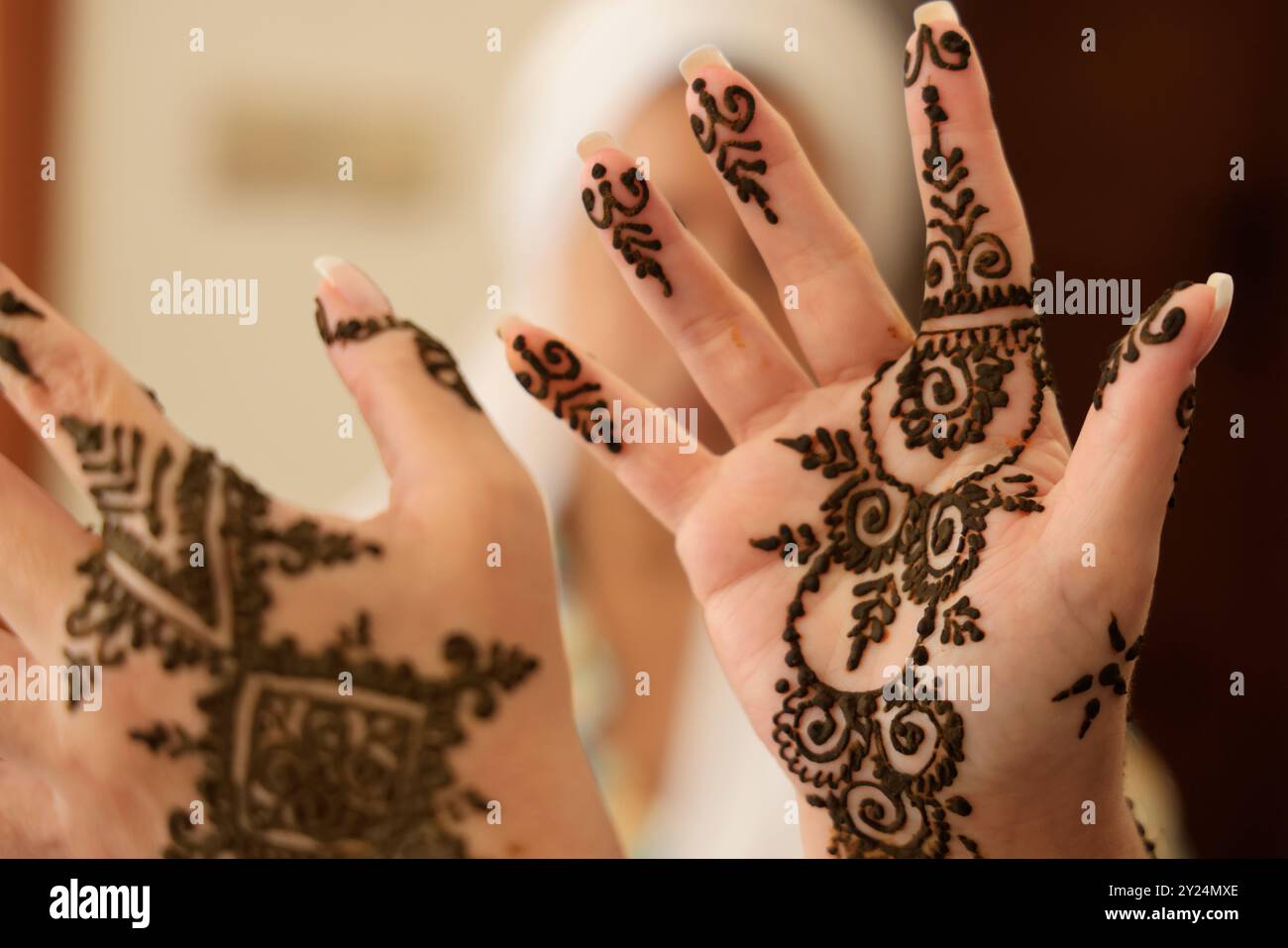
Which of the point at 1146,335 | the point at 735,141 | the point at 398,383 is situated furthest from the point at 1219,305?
the point at 398,383

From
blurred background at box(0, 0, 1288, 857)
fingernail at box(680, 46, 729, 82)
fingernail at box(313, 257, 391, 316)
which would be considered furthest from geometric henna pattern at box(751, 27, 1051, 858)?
blurred background at box(0, 0, 1288, 857)

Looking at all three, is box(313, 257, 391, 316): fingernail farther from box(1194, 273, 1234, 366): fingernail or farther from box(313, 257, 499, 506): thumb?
box(1194, 273, 1234, 366): fingernail

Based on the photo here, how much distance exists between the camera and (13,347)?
46 cm

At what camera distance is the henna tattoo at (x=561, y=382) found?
0.59 meters

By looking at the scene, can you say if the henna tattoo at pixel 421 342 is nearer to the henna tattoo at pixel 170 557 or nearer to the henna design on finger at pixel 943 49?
the henna tattoo at pixel 170 557

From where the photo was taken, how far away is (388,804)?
50cm

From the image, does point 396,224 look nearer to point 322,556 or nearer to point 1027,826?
point 322,556

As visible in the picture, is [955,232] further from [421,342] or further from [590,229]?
[590,229]

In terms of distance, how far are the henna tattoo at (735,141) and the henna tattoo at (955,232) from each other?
90 millimetres

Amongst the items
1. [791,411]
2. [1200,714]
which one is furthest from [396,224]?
[1200,714]

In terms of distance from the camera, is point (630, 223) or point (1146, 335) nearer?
point (1146, 335)

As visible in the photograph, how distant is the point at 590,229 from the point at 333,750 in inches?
27.3

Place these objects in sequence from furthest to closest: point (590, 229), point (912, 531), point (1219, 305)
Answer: point (590, 229), point (912, 531), point (1219, 305)

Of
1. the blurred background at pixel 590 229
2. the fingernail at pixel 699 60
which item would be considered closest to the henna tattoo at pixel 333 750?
the fingernail at pixel 699 60
